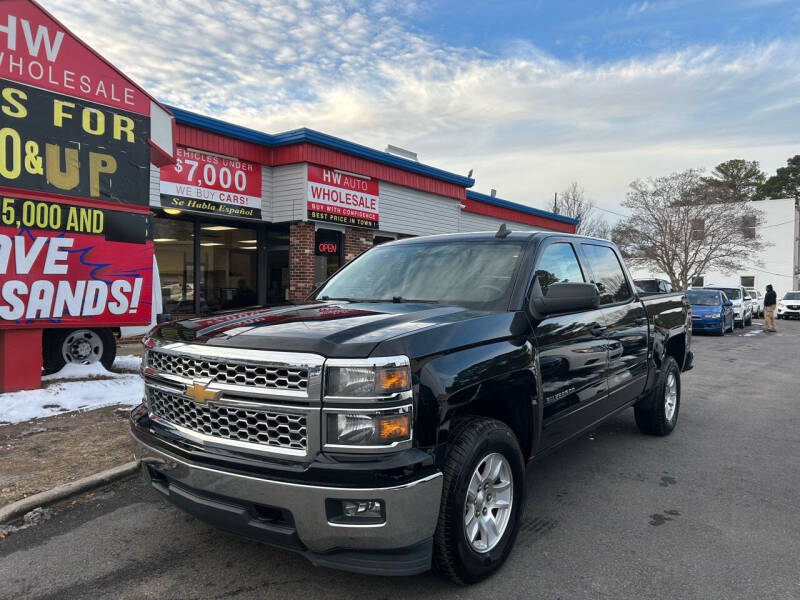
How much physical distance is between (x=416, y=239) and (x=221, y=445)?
2350 millimetres

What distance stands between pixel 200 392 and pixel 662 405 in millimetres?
4617

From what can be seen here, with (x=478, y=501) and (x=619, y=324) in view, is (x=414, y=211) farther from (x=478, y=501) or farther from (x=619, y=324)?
(x=478, y=501)

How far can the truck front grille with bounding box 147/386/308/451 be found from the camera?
245 cm

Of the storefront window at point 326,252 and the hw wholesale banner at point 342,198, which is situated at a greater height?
the hw wholesale banner at point 342,198

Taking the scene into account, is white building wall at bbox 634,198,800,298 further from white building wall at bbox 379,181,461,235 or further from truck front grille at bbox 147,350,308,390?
truck front grille at bbox 147,350,308,390

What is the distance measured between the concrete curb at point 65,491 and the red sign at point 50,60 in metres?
4.78

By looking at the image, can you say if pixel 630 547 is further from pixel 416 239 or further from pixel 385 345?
pixel 416 239

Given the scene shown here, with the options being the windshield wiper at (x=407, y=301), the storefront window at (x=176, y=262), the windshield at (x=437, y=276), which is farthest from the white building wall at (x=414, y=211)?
the windshield wiper at (x=407, y=301)

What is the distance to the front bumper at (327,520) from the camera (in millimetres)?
2340

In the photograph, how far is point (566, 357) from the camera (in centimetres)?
366

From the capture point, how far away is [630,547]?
3.30m

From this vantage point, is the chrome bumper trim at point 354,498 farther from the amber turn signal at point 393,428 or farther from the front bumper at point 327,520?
the amber turn signal at point 393,428

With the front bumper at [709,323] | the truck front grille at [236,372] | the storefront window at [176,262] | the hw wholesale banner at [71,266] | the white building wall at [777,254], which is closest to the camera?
the truck front grille at [236,372]

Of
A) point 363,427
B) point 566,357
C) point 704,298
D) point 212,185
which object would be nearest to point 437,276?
point 566,357
